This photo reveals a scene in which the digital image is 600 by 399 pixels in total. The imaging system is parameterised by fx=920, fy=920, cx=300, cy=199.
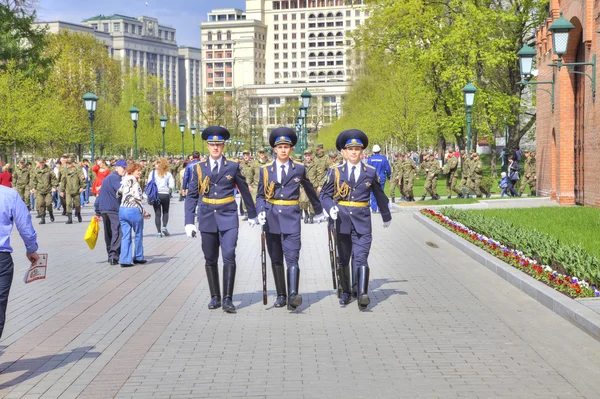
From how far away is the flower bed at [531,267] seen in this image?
992cm

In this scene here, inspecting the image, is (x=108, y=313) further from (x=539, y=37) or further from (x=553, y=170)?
(x=539, y=37)

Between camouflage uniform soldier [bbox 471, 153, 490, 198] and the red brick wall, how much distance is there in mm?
1944

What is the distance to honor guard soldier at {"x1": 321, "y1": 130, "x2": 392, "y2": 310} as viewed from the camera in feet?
33.1

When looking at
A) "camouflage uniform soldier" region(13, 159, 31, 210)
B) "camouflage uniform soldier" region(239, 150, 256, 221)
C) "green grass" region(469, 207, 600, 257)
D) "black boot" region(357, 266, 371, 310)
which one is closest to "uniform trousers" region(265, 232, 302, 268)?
"black boot" region(357, 266, 371, 310)

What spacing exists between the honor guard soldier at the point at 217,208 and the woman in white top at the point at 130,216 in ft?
14.4

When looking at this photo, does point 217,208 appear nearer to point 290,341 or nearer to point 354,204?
point 354,204

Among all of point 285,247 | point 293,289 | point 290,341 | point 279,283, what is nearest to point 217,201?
point 285,247

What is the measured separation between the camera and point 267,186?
396 inches

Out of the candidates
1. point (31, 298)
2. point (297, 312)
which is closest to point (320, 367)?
point (297, 312)

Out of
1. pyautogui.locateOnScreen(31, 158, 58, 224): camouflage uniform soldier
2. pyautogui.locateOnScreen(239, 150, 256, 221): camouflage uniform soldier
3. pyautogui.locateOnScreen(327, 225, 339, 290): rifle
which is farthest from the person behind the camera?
pyautogui.locateOnScreen(31, 158, 58, 224): camouflage uniform soldier

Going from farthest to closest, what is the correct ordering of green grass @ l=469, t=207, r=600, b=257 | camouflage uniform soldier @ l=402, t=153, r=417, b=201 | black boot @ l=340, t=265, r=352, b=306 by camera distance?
camouflage uniform soldier @ l=402, t=153, r=417, b=201 < green grass @ l=469, t=207, r=600, b=257 < black boot @ l=340, t=265, r=352, b=306

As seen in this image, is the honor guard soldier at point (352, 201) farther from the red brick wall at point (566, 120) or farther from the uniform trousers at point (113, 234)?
the red brick wall at point (566, 120)

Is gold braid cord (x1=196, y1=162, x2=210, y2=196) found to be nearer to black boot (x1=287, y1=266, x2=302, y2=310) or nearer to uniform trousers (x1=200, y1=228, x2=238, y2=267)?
uniform trousers (x1=200, y1=228, x2=238, y2=267)

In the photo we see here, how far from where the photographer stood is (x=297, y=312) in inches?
389
